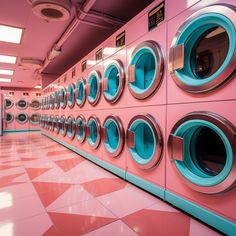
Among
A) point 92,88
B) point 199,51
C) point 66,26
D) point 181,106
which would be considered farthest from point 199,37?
point 66,26

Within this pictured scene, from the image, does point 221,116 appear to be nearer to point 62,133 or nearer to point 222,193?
point 222,193

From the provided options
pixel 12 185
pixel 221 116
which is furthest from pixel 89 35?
pixel 221 116

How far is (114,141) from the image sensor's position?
2.63 metres

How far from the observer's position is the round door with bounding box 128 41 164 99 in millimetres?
1628

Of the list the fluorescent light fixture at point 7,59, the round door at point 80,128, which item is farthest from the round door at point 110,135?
the fluorescent light fixture at point 7,59

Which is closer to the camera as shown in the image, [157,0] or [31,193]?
[157,0]

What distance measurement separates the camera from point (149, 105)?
177 centimetres

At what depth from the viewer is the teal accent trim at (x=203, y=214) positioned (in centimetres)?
111

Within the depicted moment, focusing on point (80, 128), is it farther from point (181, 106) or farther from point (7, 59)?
point (7, 59)

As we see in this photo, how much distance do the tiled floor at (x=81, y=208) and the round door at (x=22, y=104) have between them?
7736 mm

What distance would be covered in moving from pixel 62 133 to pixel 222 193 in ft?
12.9

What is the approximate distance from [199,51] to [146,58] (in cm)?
66

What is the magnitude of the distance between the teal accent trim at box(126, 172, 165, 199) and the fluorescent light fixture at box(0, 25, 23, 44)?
11.4 feet

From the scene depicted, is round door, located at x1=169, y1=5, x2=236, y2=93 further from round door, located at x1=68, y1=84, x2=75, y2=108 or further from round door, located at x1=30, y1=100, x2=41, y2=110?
round door, located at x1=30, y1=100, x2=41, y2=110
